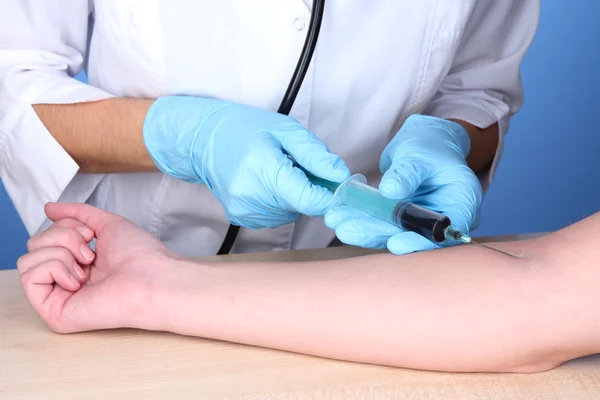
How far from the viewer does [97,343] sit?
0.85 meters

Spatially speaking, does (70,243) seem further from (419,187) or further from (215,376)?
(419,187)

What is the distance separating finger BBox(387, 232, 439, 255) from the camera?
34.8 inches

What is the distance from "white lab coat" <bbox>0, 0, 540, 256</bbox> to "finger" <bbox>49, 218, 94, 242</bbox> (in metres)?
0.14

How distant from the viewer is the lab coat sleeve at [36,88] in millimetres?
1143

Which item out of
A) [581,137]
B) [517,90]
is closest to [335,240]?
[517,90]

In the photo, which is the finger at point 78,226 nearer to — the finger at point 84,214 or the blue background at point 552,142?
the finger at point 84,214

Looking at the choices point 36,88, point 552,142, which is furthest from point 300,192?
point 552,142

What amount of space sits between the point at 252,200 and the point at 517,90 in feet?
2.13

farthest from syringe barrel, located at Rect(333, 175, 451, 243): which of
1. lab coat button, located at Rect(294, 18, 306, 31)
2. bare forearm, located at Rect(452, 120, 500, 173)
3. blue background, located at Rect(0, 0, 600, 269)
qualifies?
blue background, located at Rect(0, 0, 600, 269)

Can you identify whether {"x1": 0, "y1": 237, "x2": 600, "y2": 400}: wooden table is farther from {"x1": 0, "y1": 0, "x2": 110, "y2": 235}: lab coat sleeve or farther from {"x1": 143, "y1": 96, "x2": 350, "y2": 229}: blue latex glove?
{"x1": 0, "y1": 0, "x2": 110, "y2": 235}: lab coat sleeve

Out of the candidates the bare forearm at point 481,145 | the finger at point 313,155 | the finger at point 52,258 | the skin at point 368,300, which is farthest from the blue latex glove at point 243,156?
the bare forearm at point 481,145

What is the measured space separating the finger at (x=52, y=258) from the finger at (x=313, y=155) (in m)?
0.31

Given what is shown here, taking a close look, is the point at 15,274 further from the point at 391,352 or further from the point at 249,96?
the point at 391,352

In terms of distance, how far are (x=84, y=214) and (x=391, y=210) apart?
426mm
